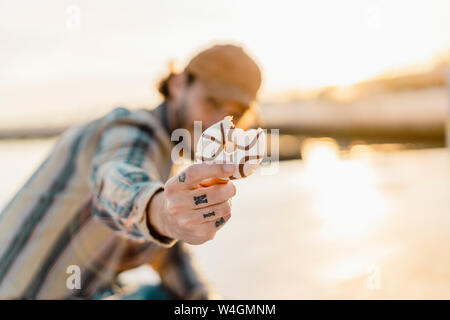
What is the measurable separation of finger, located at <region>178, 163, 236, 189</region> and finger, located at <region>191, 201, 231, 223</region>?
39mm

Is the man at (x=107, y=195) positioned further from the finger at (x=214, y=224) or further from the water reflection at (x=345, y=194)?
the water reflection at (x=345, y=194)

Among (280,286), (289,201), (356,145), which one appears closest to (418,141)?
(356,145)

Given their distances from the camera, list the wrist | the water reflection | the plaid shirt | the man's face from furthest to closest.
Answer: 1. the water reflection
2. the man's face
3. the plaid shirt
4. the wrist

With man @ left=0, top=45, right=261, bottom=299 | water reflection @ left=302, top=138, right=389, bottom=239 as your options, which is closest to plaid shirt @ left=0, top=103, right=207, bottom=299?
man @ left=0, top=45, right=261, bottom=299

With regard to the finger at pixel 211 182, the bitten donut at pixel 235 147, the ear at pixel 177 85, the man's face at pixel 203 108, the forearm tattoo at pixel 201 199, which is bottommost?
the forearm tattoo at pixel 201 199

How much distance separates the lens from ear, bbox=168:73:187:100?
1158mm

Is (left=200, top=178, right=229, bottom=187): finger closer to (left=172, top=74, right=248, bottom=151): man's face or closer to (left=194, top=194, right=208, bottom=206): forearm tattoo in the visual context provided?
(left=194, top=194, right=208, bottom=206): forearm tattoo

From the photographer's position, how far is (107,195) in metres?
0.79

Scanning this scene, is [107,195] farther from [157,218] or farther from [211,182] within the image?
[211,182]

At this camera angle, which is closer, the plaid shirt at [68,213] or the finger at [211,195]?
the finger at [211,195]

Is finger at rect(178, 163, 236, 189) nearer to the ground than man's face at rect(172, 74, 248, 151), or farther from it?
nearer to the ground

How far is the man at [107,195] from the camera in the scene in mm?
761

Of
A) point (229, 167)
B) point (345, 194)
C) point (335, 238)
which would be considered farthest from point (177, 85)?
point (345, 194)

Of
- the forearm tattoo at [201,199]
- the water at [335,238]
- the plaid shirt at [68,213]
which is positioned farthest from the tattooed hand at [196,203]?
the water at [335,238]
